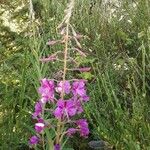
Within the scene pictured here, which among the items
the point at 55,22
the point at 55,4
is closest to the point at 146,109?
the point at 55,22

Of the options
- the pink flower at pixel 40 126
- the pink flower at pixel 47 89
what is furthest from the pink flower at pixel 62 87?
the pink flower at pixel 40 126

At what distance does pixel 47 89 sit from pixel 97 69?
702 mm

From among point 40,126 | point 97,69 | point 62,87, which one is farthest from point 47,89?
point 97,69

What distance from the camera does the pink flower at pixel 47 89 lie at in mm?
2027

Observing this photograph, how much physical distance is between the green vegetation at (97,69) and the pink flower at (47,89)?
0.28 ft

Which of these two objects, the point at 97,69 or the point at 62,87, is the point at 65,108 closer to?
the point at 62,87

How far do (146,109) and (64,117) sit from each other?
21.8 inches

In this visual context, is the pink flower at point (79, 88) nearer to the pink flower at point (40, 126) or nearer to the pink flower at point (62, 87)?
the pink flower at point (62, 87)

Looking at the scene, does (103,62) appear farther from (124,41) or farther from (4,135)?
(4,135)

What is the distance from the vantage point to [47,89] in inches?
80.3

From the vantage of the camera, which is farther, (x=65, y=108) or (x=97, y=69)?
(x=97, y=69)

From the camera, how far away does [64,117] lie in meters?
2.11

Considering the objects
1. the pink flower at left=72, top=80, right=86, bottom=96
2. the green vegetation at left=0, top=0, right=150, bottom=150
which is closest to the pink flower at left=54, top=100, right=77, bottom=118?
the pink flower at left=72, top=80, right=86, bottom=96

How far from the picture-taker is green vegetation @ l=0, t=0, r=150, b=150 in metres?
2.35
